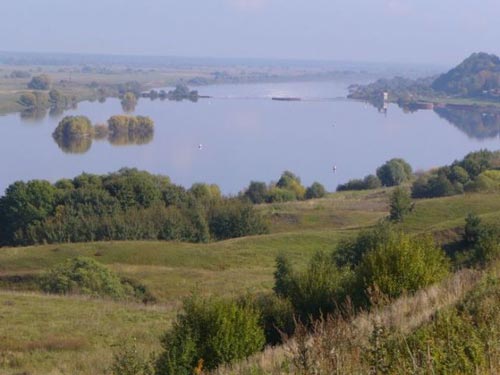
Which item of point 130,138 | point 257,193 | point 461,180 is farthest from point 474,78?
point 257,193

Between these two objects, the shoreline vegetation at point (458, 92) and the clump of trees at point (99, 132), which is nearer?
the clump of trees at point (99, 132)

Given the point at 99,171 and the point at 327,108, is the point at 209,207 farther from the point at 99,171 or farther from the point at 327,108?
the point at 327,108

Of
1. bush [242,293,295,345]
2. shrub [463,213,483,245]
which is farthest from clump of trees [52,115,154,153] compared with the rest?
bush [242,293,295,345]

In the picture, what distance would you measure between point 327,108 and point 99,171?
197 feet

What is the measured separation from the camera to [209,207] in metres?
32.2

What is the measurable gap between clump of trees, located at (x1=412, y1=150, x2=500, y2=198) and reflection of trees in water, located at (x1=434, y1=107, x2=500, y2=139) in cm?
4332

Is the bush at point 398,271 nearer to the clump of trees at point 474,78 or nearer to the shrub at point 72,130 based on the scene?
the shrub at point 72,130

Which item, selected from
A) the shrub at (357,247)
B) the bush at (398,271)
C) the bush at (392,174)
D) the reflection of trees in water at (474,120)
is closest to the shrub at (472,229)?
the shrub at (357,247)

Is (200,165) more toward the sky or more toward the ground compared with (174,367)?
more toward the ground

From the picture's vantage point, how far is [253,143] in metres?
71.1

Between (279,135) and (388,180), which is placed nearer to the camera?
(388,180)

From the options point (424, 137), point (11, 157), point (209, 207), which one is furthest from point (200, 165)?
point (424, 137)

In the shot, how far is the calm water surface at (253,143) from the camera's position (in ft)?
186

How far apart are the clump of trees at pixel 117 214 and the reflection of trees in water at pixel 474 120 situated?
5847 cm
